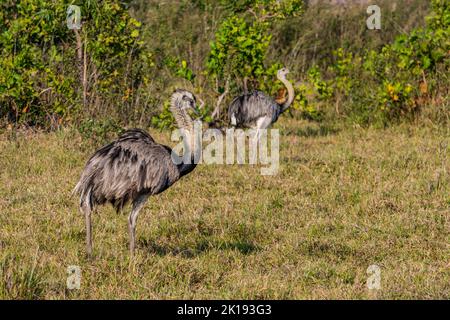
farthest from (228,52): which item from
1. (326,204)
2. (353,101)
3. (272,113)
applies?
(326,204)

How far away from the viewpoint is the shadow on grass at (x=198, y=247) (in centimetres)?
691

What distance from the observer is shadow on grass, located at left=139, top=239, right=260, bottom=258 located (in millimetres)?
6910

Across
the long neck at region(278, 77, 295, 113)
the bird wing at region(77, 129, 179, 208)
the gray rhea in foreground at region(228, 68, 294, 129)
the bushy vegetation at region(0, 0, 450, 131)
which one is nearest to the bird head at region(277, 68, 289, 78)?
the long neck at region(278, 77, 295, 113)

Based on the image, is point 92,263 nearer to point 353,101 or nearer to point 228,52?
point 228,52

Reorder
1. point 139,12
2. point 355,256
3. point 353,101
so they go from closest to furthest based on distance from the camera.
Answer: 1. point 355,256
2. point 353,101
3. point 139,12

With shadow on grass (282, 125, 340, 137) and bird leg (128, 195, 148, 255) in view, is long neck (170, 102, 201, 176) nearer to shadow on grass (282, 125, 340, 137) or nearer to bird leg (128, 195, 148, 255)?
bird leg (128, 195, 148, 255)

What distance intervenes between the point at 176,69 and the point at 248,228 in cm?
545

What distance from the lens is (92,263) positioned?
6.24 metres

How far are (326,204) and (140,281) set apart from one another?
305 centimetres

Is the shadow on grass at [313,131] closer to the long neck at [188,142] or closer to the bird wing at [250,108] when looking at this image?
the bird wing at [250,108]

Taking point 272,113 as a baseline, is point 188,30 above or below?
above

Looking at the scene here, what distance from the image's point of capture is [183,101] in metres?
7.29

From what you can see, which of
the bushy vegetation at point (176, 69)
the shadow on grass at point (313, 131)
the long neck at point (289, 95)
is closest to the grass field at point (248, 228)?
the bushy vegetation at point (176, 69)

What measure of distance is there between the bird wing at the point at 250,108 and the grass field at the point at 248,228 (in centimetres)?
105
